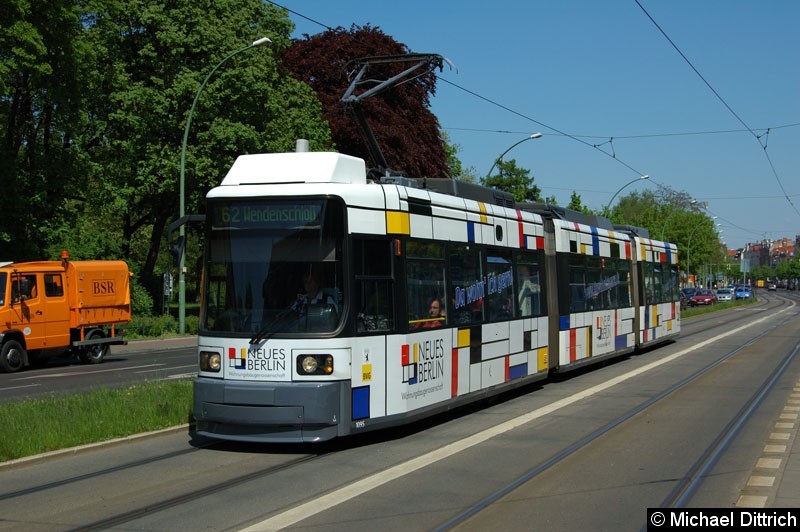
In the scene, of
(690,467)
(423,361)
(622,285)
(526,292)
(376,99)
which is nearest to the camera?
(690,467)

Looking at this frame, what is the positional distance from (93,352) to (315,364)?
1752 centimetres

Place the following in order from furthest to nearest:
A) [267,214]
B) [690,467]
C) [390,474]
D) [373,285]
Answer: [373,285] < [267,214] < [690,467] < [390,474]

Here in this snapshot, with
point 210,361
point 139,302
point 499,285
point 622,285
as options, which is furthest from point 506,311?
point 139,302

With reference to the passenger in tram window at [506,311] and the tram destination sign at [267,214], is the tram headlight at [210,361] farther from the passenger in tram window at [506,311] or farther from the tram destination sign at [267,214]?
the passenger in tram window at [506,311]

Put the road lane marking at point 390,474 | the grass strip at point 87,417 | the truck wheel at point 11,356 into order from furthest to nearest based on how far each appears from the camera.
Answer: the truck wheel at point 11,356 → the grass strip at point 87,417 → the road lane marking at point 390,474

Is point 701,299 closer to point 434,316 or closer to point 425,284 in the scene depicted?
point 434,316

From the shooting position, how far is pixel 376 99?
4244cm

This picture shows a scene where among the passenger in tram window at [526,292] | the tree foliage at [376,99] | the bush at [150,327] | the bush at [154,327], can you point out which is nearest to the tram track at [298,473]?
the passenger in tram window at [526,292]

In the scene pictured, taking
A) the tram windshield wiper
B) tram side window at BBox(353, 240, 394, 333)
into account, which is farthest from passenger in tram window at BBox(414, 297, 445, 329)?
the tram windshield wiper

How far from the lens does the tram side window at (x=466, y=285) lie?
464 inches

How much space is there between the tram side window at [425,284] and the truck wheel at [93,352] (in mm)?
16078

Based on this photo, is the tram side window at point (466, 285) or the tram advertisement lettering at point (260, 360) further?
the tram side window at point (466, 285)

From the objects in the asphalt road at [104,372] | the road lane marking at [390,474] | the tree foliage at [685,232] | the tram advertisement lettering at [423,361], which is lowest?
the asphalt road at [104,372]

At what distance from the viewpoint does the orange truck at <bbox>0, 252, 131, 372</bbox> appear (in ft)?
72.8
